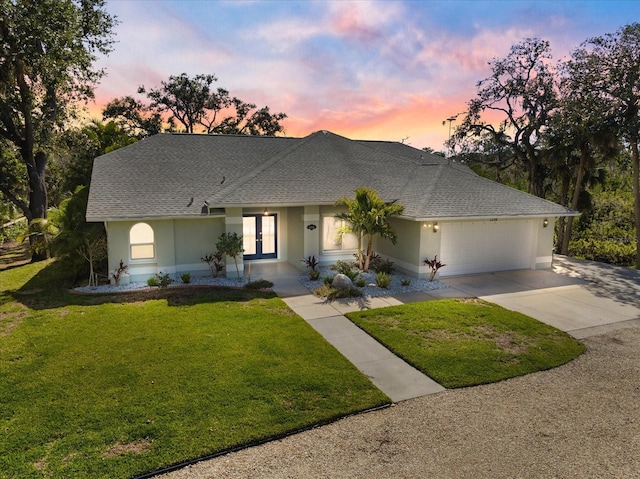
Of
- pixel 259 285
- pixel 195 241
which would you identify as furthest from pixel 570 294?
pixel 195 241

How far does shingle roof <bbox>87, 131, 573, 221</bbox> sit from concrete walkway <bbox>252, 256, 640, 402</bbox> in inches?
108

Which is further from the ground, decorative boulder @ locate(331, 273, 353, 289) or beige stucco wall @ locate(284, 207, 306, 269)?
beige stucco wall @ locate(284, 207, 306, 269)

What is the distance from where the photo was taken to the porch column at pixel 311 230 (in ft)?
52.0

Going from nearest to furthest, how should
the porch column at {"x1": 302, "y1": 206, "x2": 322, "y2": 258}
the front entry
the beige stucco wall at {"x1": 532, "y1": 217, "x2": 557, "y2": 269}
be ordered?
the porch column at {"x1": 302, "y1": 206, "x2": 322, "y2": 258} → the beige stucco wall at {"x1": 532, "y1": 217, "x2": 557, "y2": 269} → the front entry

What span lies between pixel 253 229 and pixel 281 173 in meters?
2.80

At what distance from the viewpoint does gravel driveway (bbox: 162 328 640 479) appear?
16.8 ft

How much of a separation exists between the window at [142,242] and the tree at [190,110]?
25539mm

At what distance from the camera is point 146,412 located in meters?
6.25

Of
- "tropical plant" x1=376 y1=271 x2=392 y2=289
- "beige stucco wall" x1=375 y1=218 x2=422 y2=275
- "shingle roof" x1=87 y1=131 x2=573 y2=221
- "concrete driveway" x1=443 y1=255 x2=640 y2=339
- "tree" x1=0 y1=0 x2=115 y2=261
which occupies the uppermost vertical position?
"tree" x1=0 y1=0 x2=115 y2=261

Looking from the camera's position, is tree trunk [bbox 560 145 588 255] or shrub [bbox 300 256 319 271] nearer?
shrub [bbox 300 256 319 271]

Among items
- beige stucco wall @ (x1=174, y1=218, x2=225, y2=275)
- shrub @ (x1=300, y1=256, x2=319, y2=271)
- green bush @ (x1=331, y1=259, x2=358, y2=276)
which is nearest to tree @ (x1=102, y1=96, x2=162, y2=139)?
beige stucco wall @ (x1=174, y1=218, x2=225, y2=275)

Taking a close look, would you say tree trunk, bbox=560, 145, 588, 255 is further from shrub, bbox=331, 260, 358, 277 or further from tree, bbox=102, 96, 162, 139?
tree, bbox=102, 96, 162, 139

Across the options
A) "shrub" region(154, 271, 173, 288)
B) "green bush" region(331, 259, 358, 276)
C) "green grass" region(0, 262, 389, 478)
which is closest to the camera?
"green grass" region(0, 262, 389, 478)

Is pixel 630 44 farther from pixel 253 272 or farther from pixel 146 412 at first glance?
pixel 146 412
